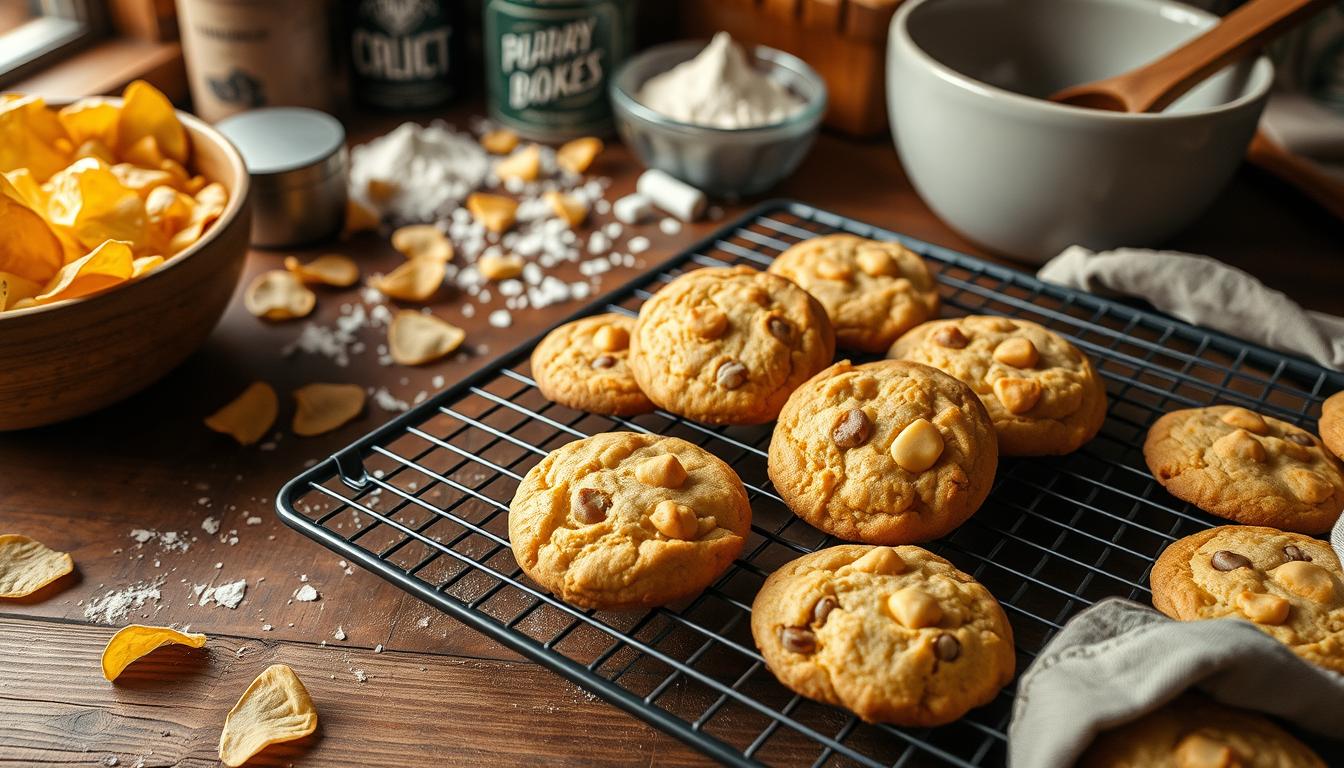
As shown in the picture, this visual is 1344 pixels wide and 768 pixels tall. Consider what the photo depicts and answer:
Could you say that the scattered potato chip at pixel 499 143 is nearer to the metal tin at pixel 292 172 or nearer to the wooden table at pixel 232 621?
the metal tin at pixel 292 172

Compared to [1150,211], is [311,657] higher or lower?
lower

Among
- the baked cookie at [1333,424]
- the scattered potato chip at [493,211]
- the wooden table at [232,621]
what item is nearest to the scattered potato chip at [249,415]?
the wooden table at [232,621]

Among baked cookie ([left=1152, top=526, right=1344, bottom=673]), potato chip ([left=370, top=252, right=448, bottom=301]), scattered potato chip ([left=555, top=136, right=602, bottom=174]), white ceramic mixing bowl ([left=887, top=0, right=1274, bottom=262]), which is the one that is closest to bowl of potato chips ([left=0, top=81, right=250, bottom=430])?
potato chip ([left=370, top=252, right=448, bottom=301])

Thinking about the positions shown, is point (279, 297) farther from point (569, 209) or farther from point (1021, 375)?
point (1021, 375)

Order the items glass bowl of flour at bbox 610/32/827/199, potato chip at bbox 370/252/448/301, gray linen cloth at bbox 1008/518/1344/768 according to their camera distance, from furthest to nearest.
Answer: glass bowl of flour at bbox 610/32/827/199 < potato chip at bbox 370/252/448/301 < gray linen cloth at bbox 1008/518/1344/768

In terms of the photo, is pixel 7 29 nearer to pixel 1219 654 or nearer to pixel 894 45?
pixel 894 45

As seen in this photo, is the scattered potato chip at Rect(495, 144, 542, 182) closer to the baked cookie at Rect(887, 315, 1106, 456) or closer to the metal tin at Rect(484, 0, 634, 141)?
the metal tin at Rect(484, 0, 634, 141)

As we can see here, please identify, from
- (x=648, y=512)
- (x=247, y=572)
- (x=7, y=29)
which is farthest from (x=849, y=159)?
(x=7, y=29)

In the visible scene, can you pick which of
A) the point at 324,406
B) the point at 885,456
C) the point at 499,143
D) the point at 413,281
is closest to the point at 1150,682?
the point at 885,456
